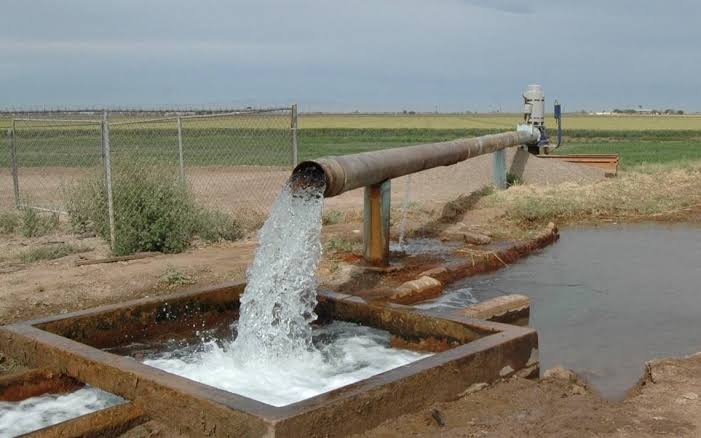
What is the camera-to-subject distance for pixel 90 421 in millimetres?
4453

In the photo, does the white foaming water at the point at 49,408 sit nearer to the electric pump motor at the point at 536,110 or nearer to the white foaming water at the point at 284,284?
Answer: the white foaming water at the point at 284,284

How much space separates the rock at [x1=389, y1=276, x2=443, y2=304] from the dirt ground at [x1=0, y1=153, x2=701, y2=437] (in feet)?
2.97

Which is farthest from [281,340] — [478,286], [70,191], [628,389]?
[70,191]

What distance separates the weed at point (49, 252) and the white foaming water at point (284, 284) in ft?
14.7

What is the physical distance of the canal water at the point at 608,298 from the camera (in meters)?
6.57

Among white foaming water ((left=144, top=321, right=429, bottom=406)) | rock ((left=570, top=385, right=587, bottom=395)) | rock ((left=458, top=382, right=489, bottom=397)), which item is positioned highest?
rock ((left=458, top=382, right=489, bottom=397))

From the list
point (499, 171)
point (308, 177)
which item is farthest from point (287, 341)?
point (499, 171)

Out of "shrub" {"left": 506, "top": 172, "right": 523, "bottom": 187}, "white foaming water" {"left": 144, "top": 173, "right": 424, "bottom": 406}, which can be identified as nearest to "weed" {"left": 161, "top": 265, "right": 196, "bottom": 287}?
"white foaming water" {"left": 144, "top": 173, "right": 424, "bottom": 406}

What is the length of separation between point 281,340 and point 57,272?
3797 mm

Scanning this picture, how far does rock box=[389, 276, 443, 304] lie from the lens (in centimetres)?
809

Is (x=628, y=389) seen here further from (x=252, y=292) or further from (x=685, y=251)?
(x=685, y=251)

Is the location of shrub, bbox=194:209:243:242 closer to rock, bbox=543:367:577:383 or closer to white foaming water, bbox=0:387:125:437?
white foaming water, bbox=0:387:125:437

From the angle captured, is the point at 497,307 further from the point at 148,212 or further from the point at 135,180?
the point at 135,180

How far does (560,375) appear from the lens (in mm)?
5609
